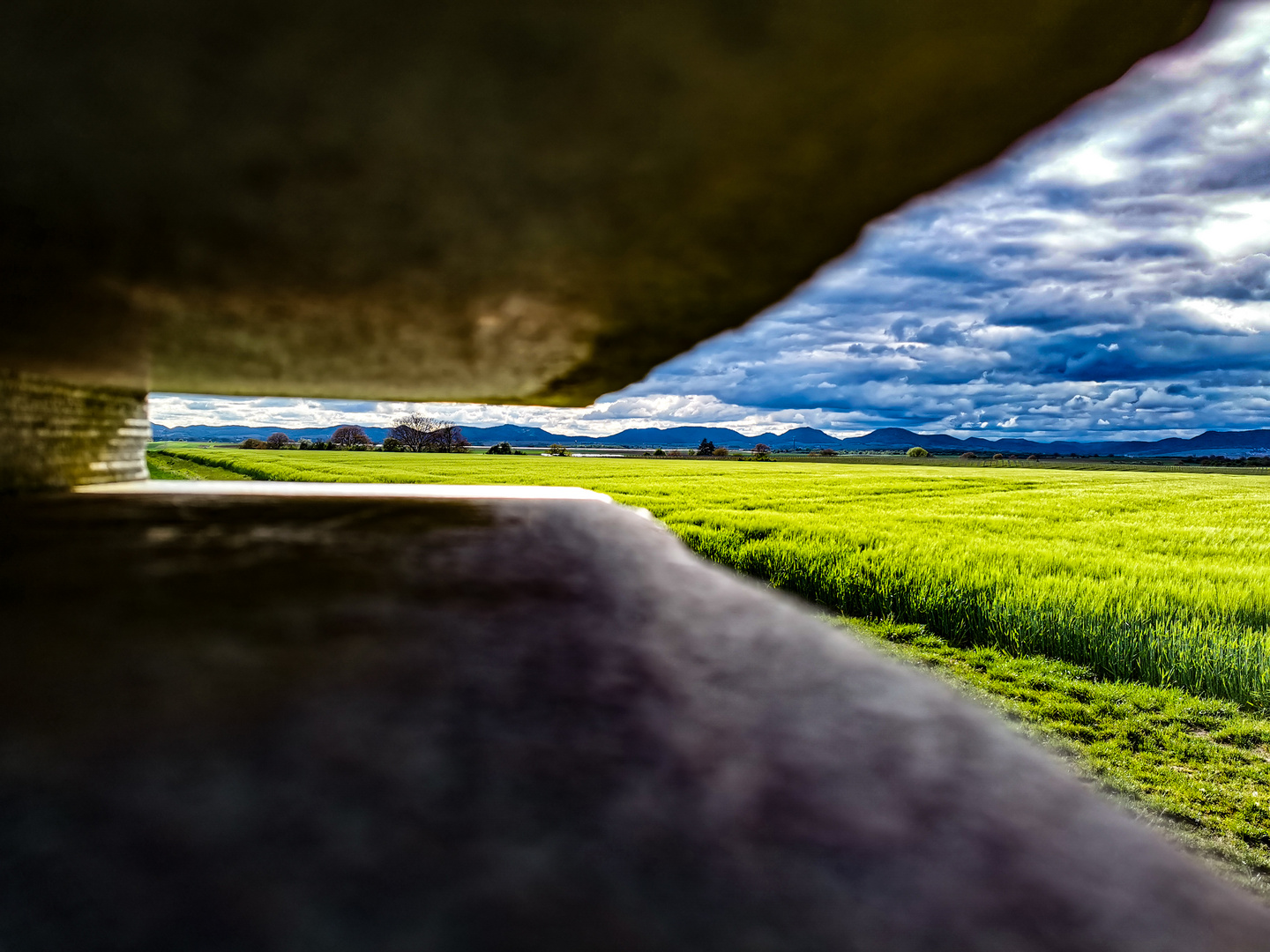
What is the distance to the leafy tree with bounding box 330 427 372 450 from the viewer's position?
5645cm

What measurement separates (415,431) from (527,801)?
6127 cm

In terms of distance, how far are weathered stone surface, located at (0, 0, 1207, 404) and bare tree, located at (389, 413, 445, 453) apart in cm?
5621

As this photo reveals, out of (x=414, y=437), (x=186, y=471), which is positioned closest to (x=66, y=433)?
(x=186, y=471)

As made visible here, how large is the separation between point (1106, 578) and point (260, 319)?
739 centimetres

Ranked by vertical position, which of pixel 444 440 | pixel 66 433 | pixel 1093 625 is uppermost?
pixel 444 440

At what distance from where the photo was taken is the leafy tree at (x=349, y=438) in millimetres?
56453

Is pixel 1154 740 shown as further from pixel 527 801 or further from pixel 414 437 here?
pixel 414 437

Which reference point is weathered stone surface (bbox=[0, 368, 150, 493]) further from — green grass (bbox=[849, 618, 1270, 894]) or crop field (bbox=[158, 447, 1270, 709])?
green grass (bbox=[849, 618, 1270, 894])

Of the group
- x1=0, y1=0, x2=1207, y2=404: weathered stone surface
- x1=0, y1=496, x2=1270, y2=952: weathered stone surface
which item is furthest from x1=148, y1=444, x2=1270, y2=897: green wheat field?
x1=0, y1=0, x2=1207, y2=404: weathered stone surface

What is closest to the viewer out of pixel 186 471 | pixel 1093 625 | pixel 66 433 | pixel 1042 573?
pixel 1093 625

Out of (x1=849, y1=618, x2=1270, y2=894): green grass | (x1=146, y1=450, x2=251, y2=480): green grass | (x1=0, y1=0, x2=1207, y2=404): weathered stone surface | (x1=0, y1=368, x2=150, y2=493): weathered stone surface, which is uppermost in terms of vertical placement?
(x1=0, y1=0, x2=1207, y2=404): weathered stone surface

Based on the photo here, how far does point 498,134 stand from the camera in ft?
8.18

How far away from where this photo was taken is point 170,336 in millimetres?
6059

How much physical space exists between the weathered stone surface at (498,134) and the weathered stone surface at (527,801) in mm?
2164
